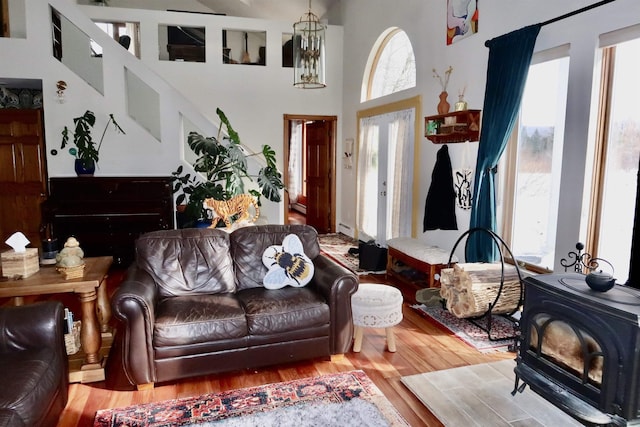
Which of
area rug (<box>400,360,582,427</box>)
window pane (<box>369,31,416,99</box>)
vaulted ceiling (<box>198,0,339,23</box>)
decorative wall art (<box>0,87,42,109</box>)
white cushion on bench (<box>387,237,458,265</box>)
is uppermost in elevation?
vaulted ceiling (<box>198,0,339,23</box>)

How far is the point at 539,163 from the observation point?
12.0ft

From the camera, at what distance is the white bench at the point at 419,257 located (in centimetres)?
434

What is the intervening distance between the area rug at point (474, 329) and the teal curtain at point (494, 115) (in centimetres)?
Answer: 55

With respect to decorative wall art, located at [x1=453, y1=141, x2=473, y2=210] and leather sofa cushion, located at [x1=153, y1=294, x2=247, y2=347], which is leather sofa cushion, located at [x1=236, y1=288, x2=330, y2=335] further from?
decorative wall art, located at [x1=453, y1=141, x2=473, y2=210]

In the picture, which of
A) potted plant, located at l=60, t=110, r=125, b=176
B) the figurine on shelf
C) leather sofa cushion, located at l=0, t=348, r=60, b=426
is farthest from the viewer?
potted plant, located at l=60, t=110, r=125, b=176

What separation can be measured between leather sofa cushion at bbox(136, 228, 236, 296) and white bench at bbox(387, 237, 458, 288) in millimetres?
2014

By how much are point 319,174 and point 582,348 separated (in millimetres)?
6475

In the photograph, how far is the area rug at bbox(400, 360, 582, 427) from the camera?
2.39 metres

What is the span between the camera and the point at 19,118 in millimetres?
6602

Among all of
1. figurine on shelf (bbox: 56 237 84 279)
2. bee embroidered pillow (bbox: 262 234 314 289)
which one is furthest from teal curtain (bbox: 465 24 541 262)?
figurine on shelf (bbox: 56 237 84 279)

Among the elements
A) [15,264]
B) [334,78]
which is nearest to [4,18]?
[334,78]

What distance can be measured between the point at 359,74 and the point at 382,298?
4.63m

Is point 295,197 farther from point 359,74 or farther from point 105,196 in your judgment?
point 105,196

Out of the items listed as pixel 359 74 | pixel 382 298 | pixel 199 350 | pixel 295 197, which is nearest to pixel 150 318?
pixel 199 350
